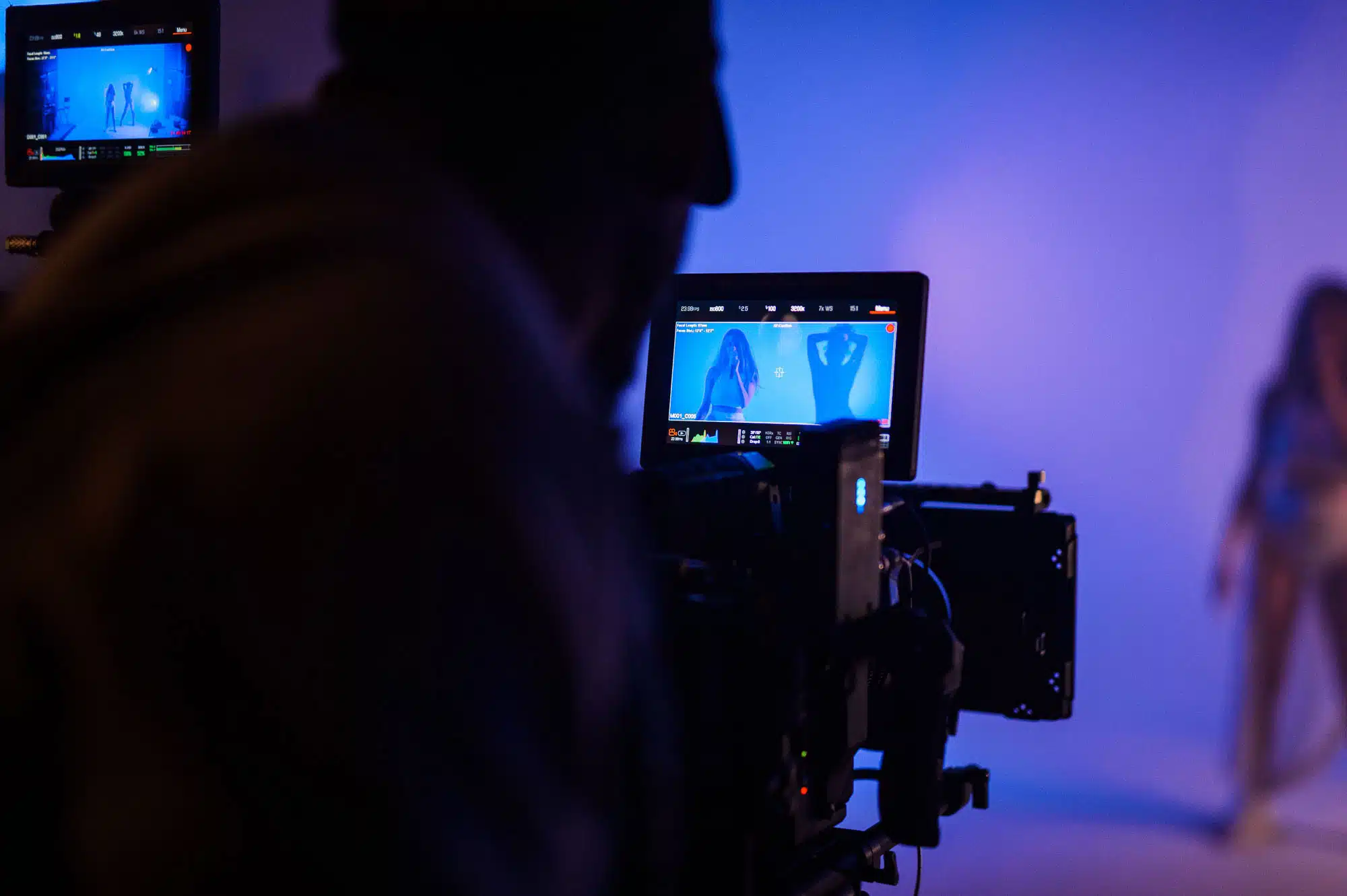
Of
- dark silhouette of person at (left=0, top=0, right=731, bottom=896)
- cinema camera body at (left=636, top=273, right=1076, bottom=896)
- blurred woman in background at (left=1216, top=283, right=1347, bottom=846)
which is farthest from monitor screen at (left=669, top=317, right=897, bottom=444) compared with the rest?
blurred woman in background at (left=1216, top=283, right=1347, bottom=846)

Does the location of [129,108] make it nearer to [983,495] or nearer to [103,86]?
[103,86]

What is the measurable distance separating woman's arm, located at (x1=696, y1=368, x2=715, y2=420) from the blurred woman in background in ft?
6.74

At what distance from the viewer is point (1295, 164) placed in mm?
3406

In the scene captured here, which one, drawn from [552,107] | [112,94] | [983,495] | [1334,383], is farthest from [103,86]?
[1334,383]

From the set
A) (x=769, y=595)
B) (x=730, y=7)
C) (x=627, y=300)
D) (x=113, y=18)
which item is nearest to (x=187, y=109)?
(x=113, y=18)

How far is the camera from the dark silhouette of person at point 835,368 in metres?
2.03

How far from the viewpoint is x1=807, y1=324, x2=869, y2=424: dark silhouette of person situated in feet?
6.65

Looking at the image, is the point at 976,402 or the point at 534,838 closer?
the point at 534,838

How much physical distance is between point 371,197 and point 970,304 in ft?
11.2

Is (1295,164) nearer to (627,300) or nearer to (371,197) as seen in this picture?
(627,300)

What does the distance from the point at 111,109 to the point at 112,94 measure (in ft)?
0.12

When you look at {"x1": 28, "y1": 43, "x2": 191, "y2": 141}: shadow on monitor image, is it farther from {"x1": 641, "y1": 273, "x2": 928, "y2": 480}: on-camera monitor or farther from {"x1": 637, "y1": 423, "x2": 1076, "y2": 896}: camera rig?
{"x1": 637, "y1": 423, "x2": 1076, "y2": 896}: camera rig

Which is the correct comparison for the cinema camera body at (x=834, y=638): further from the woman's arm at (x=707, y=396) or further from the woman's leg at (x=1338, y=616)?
the woman's leg at (x=1338, y=616)

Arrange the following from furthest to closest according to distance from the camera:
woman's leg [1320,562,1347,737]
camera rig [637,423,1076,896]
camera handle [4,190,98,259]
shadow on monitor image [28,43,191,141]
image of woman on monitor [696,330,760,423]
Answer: woman's leg [1320,562,1347,737] < shadow on monitor image [28,43,191,141] < camera handle [4,190,98,259] < image of woman on monitor [696,330,760,423] < camera rig [637,423,1076,896]
